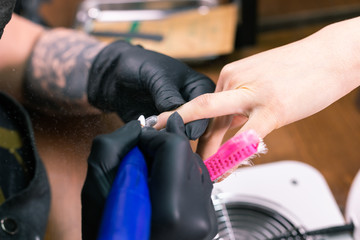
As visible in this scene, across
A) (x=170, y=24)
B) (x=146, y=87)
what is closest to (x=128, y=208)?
(x=146, y=87)

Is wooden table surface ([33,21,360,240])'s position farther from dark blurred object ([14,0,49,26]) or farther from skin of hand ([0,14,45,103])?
dark blurred object ([14,0,49,26])

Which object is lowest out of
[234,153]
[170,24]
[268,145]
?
[268,145]

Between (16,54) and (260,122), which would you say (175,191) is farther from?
(16,54)

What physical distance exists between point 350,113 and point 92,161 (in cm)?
102

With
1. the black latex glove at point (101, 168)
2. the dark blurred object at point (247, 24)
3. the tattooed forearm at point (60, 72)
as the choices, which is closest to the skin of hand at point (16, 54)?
the tattooed forearm at point (60, 72)

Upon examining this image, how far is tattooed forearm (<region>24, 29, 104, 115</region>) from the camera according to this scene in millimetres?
481

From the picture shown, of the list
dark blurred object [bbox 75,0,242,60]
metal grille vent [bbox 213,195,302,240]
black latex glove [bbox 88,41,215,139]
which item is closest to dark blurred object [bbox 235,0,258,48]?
dark blurred object [bbox 75,0,242,60]

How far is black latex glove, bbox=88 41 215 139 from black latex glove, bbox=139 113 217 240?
2.9 inches

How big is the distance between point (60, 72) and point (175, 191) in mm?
421

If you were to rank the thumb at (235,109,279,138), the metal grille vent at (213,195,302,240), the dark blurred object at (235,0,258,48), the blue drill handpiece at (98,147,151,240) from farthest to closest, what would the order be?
1. the dark blurred object at (235,0,258,48)
2. the metal grille vent at (213,195,302,240)
3. the thumb at (235,109,279,138)
4. the blue drill handpiece at (98,147,151,240)

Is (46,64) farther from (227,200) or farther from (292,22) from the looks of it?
(292,22)

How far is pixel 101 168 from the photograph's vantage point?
333 mm

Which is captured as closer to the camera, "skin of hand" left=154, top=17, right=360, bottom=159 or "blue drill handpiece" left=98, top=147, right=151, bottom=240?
"blue drill handpiece" left=98, top=147, right=151, bottom=240

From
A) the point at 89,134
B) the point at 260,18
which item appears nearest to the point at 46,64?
the point at 89,134
